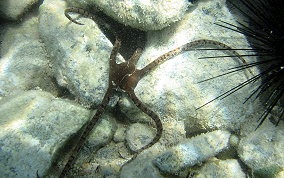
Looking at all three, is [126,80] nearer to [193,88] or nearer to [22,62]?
[193,88]

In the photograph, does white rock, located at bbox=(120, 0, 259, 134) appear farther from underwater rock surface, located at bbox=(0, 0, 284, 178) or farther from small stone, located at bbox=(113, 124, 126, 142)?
small stone, located at bbox=(113, 124, 126, 142)

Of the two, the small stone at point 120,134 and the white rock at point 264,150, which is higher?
the white rock at point 264,150

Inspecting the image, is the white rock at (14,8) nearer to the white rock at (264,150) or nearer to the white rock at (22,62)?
the white rock at (22,62)

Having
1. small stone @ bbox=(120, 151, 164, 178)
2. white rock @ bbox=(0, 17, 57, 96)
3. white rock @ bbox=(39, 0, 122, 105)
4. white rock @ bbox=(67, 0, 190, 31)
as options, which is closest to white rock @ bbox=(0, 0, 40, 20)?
white rock @ bbox=(0, 17, 57, 96)

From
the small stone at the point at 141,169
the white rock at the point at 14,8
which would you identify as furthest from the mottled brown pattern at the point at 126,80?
the white rock at the point at 14,8

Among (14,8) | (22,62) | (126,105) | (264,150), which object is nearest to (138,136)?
(126,105)
